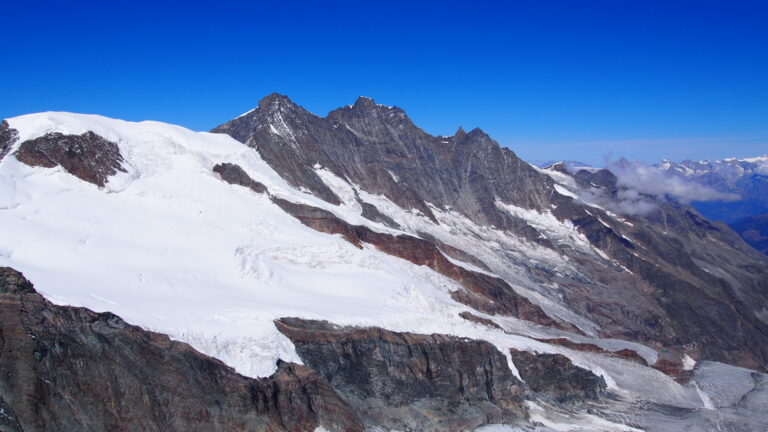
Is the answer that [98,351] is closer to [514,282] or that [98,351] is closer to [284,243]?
[284,243]

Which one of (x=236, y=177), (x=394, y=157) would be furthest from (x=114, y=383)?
(x=394, y=157)

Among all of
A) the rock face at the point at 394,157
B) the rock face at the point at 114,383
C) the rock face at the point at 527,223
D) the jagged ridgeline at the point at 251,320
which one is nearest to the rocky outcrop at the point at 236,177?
the jagged ridgeline at the point at 251,320

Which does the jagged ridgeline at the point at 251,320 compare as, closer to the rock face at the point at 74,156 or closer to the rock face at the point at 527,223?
the rock face at the point at 74,156

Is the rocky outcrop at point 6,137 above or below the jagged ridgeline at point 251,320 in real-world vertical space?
above

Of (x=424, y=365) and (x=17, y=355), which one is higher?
(x=17, y=355)

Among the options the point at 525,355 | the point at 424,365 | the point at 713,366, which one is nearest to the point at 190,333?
the point at 424,365

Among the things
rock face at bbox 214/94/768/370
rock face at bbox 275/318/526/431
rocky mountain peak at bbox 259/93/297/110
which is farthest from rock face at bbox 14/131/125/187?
rocky mountain peak at bbox 259/93/297/110
